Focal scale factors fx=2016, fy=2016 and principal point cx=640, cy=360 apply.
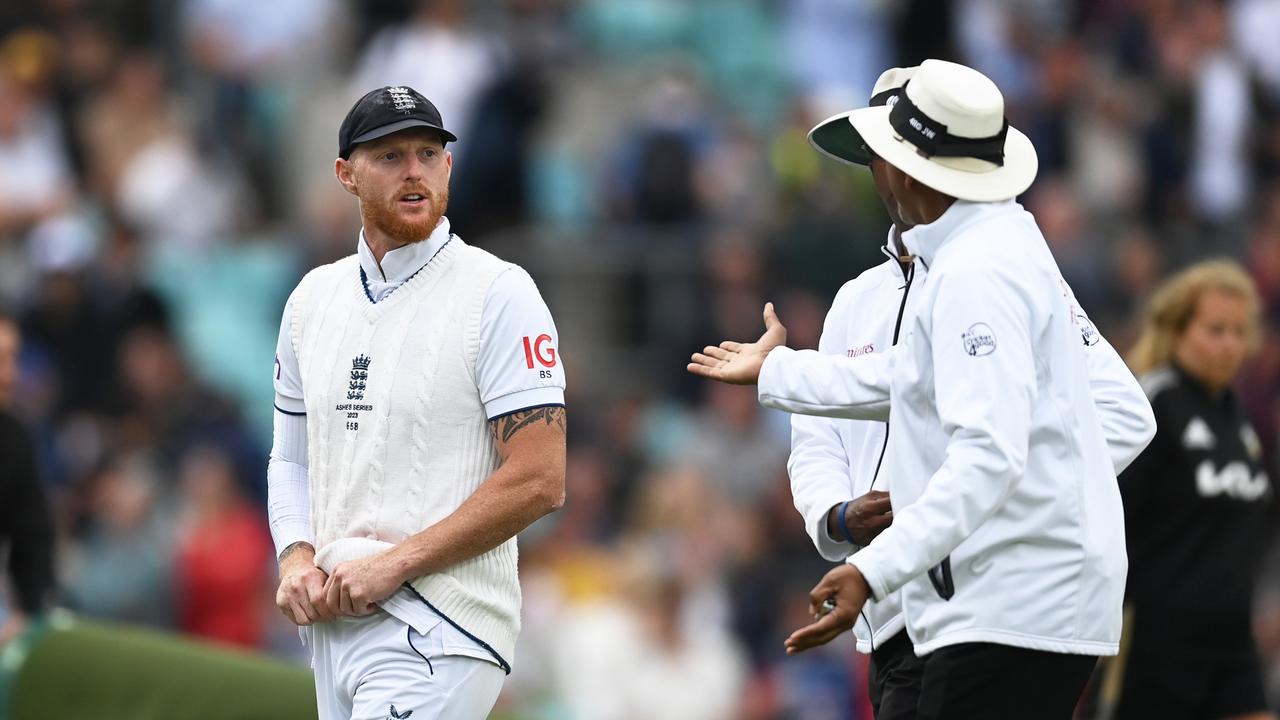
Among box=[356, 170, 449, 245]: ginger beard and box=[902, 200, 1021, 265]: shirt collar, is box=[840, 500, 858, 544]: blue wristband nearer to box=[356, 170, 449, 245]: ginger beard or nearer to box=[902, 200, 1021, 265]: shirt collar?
box=[902, 200, 1021, 265]: shirt collar

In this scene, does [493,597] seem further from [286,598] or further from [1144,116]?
[1144,116]

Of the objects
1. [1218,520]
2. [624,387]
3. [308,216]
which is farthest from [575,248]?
[1218,520]

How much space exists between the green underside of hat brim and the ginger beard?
3.39 feet

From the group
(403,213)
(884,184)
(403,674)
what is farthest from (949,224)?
(403,674)

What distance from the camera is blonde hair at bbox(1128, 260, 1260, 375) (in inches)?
299

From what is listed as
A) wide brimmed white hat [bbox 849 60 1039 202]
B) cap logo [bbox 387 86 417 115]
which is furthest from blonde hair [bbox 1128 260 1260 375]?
cap logo [bbox 387 86 417 115]

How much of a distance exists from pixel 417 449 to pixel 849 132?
4.75 feet

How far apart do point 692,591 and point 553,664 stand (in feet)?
2.89

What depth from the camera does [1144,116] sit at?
15.9 m

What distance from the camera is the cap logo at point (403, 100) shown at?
525 centimetres

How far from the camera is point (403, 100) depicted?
528 cm

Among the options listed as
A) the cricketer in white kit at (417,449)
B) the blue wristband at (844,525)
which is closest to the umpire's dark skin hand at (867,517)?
the blue wristband at (844,525)

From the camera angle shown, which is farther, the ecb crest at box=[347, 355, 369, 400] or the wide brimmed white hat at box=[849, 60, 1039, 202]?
the ecb crest at box=[347, 355, 369, 400]

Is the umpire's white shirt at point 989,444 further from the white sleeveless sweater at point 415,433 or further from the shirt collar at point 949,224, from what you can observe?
the white sleeveless sweater at point 415,433
